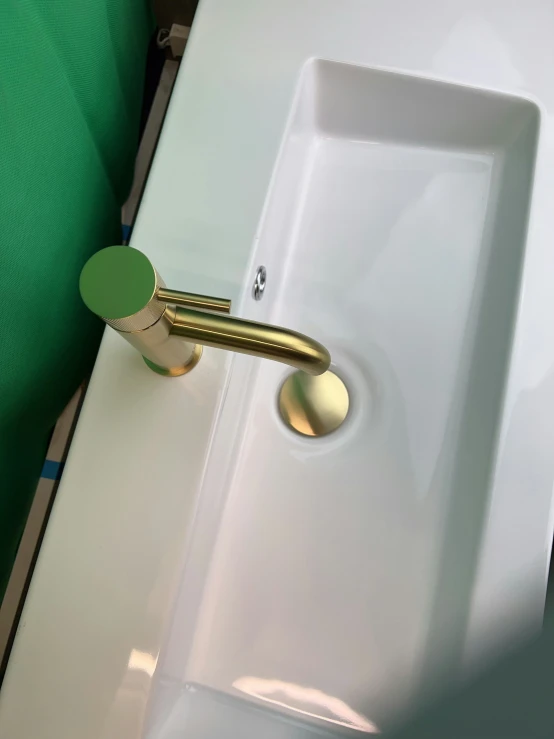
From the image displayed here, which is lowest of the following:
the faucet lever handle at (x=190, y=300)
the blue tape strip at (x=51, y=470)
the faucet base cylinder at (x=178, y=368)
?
the blue tape strip at (x=51, y=470)

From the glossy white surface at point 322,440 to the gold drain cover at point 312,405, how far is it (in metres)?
0.02

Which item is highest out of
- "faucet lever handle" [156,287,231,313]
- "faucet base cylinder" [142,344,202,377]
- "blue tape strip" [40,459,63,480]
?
"faucet lever handle" [156,287,231,313]

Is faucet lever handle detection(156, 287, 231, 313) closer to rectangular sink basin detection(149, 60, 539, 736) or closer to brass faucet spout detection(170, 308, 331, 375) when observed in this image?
brass faucet spout detection(170, 308, 331, 375)

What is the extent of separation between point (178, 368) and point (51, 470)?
1.39ft

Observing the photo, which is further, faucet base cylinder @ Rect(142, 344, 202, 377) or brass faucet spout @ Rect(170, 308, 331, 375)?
faucet base cylinder @ Rect(142, 344, 202, 377)

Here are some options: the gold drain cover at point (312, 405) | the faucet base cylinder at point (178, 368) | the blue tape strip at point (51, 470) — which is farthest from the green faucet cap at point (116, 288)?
the blue tape strip at point (51, 470)

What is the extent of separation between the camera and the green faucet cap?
1.34ft

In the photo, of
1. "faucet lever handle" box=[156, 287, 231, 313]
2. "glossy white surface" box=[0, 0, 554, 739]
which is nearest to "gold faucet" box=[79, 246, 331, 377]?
"faucet lever handle" box=[156, 287, 231, 313]

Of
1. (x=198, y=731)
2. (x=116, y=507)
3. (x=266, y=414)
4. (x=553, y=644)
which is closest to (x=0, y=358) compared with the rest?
(x=116, y=507)

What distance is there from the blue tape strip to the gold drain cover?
1.28 feet

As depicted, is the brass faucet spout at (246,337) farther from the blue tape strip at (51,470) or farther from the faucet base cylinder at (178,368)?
the blue tape strip at (51,470)

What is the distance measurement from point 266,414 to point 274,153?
0.29 m

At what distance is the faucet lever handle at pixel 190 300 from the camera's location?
1.40 ft

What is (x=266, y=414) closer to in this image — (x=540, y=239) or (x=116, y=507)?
(x=116, y=507)
